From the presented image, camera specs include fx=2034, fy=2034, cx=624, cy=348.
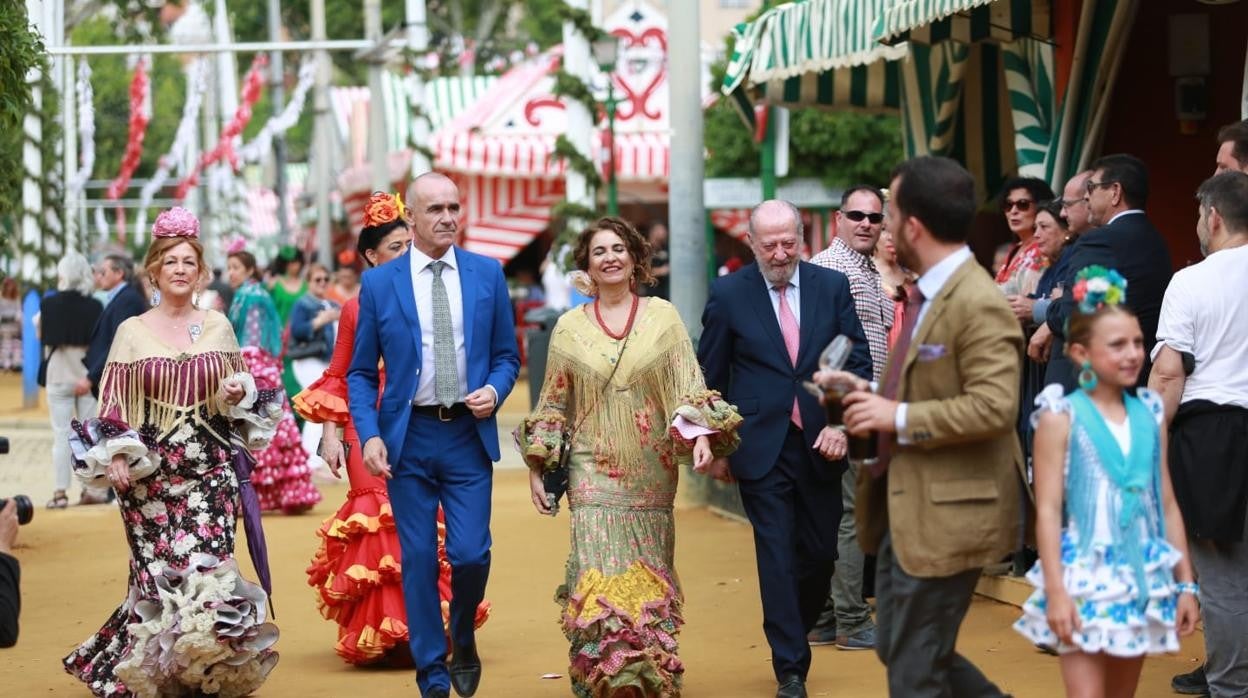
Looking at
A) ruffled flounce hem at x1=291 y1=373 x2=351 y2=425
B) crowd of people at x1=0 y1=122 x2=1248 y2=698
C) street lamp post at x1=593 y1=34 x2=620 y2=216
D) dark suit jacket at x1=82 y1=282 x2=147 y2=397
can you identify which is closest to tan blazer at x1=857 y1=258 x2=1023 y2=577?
crowd of people at x1=0 y1=122 x2=1248 y2=698

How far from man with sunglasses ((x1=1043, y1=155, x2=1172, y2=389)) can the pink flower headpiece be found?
3.63 m

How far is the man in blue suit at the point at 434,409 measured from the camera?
7.94 meters

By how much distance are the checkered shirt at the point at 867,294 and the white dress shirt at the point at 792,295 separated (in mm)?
898

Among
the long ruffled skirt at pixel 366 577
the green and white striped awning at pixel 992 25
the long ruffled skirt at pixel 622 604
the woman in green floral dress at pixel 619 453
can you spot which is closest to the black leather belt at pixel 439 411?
the woman in green floral dress at pixel 619 453

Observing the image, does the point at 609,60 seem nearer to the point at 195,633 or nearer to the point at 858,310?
the point at 858,310

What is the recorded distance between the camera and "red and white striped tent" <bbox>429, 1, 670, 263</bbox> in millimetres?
30250

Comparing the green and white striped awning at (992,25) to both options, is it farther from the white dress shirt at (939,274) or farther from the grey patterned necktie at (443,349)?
the white dress shirt at (939,274)

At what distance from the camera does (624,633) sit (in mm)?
7891

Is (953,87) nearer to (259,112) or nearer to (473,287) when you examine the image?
(473,287)

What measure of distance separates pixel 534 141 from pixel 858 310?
22.4m

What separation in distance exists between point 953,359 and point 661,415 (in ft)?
8.35

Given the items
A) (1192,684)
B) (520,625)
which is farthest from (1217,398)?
(520,625)

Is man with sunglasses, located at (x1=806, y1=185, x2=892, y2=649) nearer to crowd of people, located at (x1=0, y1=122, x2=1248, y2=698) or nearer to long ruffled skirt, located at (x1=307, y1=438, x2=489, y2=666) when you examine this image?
crowd of people, located at (x1=0, y1=122, x2=1248, y2=698)

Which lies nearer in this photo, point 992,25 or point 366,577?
point 366,577
